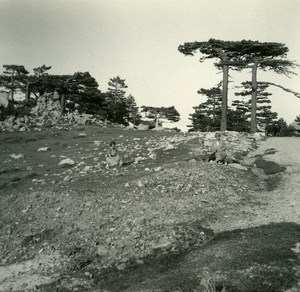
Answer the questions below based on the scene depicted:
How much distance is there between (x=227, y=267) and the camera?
7152 millimetres

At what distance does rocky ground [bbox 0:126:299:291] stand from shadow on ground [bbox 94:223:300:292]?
0.05 meters

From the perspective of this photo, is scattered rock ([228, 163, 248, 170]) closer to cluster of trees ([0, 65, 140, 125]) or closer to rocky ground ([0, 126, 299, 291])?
rocky ground ([0, 126, 299, 291])

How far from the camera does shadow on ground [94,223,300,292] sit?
6.52m

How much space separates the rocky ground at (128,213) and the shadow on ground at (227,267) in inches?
2.1

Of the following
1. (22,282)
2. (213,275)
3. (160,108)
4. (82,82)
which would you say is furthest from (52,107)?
(213,275)

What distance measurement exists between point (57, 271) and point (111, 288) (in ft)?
6.71

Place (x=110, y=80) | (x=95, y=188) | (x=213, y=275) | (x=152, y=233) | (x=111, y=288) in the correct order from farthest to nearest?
(x=110, y=80)
(x=95, y=188)
(x=152, y=233)
(x=111, y=288)
(x=213, y=275)

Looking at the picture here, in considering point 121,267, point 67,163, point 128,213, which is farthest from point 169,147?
point 121,267

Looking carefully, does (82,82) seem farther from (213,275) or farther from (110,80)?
(213,275)

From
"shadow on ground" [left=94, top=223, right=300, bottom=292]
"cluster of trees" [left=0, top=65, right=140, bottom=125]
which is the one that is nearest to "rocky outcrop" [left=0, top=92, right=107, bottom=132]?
"cluster of trees" [left=0, top=65, right=140, bottom=125]

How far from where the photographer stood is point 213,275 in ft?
22.6

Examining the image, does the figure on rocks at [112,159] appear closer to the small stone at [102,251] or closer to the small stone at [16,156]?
the small stone at [16,156]

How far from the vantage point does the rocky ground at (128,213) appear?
8391mm

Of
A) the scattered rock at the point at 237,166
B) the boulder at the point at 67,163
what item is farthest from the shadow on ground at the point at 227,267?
the boulder at the point at 67,163
